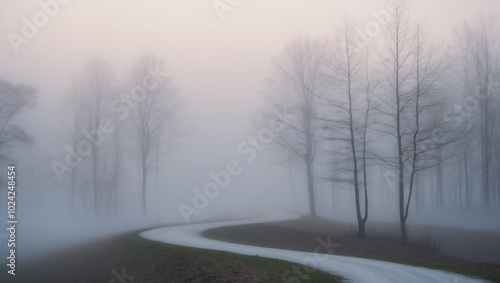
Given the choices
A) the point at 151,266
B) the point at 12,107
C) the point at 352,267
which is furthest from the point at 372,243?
the point at 12,107

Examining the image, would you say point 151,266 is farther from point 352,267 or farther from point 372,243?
point 372,243

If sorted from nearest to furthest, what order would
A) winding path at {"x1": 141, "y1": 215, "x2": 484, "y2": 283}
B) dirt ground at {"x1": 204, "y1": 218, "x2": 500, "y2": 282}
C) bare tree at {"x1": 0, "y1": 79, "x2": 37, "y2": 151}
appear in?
winding path at {"x1": 141, "y1": 215, "x2": 484, "y2": 283}, dirt ground at {"x1": 204, "y1": 218, "x2": 500, "y2": 282}, bare tree at {"x1": 0, "y1": 79, "x2": 37, "y2": 151}

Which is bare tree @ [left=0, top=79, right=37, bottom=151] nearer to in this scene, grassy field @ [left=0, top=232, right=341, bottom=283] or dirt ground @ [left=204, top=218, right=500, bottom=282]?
grassy field @ [left=0, top=232, right=341, bottom=283]

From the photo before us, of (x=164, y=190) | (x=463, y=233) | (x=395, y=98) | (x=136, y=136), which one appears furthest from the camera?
(x=164, y=190)

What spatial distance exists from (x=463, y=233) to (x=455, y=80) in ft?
52.4

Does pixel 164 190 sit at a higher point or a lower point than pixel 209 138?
lower

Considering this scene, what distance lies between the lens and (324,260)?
18.2 meters

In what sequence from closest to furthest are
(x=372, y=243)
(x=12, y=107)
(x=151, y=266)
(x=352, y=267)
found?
1. (x=352, y=267)
2. (x=151, y=266)
3. (x=372, y=243)
4. (x=12, y=107)

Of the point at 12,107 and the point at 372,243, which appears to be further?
the point at 12,107

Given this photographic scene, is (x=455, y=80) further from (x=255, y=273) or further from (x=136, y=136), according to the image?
(x=255, y=273)

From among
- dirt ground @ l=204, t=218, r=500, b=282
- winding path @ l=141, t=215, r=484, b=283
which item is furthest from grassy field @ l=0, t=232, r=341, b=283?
dirt ground @ l=204, t=218, r=500, b=282

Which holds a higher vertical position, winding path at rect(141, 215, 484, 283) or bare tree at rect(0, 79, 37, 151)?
bare tree at rect(0, 79, 37, 151)

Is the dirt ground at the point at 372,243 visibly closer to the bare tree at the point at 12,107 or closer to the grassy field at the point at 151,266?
the grassy field at the point at 151,266

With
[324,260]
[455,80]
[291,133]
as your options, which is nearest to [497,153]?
[455,80]
